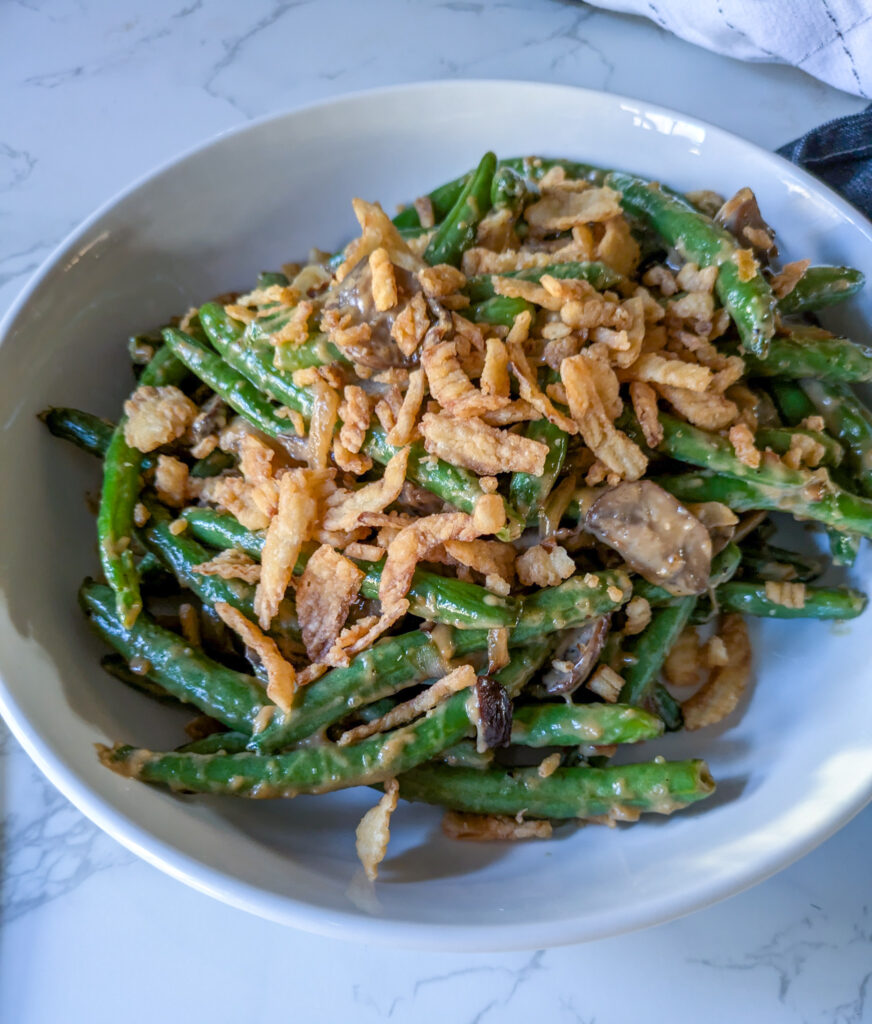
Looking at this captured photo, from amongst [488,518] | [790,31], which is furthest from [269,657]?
[790,31]

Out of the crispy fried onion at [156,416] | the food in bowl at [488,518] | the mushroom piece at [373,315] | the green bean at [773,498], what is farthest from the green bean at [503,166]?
the green bean at [773,498]

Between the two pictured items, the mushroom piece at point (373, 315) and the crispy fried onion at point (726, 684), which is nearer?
the mushroom piece at point (373, 315)

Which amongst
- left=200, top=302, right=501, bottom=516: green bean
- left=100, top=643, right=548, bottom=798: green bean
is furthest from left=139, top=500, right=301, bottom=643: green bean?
left=200, top=302, right=501, bottom=516: green bean

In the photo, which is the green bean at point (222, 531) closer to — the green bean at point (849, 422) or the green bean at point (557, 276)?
the green bean at point (557, 276)

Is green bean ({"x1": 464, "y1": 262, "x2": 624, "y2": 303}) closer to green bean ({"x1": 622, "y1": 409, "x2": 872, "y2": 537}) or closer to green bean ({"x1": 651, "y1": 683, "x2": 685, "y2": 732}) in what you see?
green bean ({"x1": 622, "y1": 409, "x2": 872, "y2": 537})

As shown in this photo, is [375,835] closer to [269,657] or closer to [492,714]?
[492,714]
